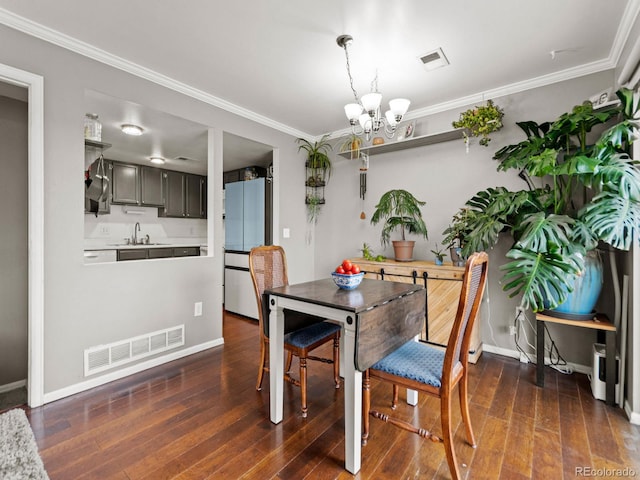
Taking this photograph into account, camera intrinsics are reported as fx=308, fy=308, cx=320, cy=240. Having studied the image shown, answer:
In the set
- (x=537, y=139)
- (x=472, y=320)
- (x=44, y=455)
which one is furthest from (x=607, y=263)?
(x=44, y=455)

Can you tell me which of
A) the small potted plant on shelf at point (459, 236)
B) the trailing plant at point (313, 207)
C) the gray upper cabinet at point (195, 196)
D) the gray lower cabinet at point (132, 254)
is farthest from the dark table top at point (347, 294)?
the gray upper cabinet at point (195, 196)

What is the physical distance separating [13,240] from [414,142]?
3.64m

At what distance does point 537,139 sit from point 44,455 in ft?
12.1

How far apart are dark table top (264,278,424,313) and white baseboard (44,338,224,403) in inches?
60.8

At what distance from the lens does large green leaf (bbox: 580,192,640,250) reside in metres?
1.79

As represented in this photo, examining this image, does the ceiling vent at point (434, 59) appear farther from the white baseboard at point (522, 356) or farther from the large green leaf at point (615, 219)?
the white baseboard at point (522, 356)

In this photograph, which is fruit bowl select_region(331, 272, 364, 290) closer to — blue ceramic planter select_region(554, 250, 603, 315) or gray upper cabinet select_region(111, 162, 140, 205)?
blue ceramic planter select_region(554, 250, 603, 315)

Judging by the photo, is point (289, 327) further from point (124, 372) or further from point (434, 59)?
point (434, 59)

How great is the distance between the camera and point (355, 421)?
147 centimetres

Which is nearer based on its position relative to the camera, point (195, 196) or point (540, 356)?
point (540, 356)

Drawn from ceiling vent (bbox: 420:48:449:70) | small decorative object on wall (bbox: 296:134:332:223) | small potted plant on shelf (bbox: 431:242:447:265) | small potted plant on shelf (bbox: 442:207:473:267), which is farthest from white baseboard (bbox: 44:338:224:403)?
ceiling vent (bbox: 420:48:449:70)

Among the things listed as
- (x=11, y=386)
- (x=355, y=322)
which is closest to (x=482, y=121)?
(x=355, y=322)

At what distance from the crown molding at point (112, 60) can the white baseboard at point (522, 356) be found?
11.1 feet

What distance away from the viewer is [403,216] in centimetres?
329
